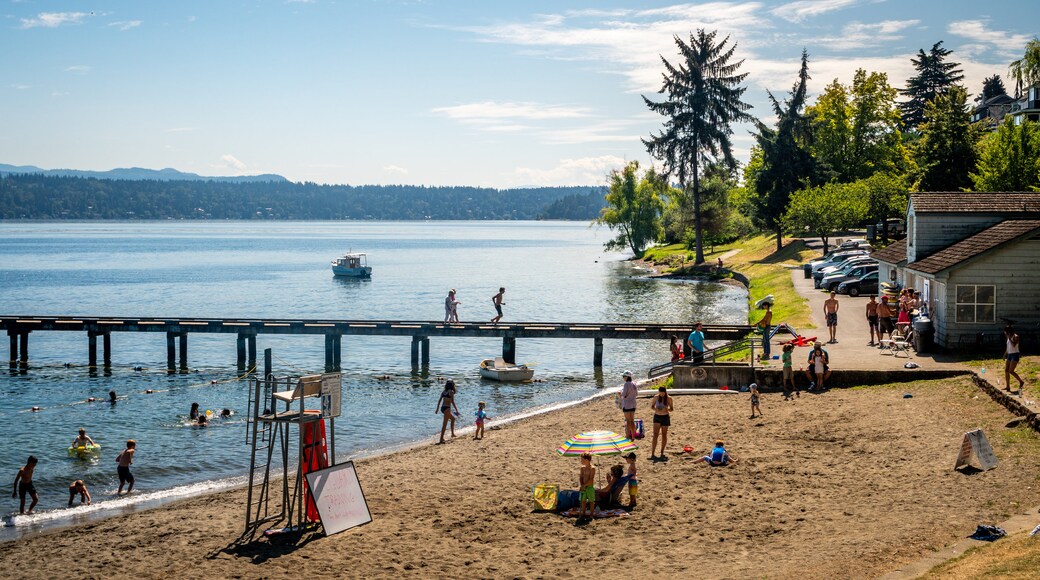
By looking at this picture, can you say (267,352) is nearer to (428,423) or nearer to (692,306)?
(428,423)

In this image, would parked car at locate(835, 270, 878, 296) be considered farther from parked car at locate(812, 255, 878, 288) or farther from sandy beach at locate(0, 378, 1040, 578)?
sandy beach at locate(0, 378, 1040, 578)

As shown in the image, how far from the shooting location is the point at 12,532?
20.4m

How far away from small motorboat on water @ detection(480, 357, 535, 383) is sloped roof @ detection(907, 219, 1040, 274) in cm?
1586

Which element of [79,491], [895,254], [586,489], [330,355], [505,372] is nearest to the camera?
[586,489]

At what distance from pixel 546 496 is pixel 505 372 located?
21008mm

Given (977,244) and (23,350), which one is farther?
(23,350)

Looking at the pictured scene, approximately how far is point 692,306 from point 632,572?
49.1 m

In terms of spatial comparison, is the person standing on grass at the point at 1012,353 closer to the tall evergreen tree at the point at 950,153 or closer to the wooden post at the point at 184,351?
the wooden post at the point at 184,351

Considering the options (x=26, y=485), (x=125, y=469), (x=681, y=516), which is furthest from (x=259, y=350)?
(x=681, y=516)

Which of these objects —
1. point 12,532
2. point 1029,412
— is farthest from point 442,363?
point 1029,412

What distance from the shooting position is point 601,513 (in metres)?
17.6

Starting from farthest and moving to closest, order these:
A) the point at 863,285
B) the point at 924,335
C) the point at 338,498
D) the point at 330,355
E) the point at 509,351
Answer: the point at 863,285 < the point at 330,355 < the point at 509,351 < the point at 924,335 < the point at 338,498

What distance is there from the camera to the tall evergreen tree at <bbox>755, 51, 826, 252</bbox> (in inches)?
3194

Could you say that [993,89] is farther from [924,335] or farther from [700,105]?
[924,335]
